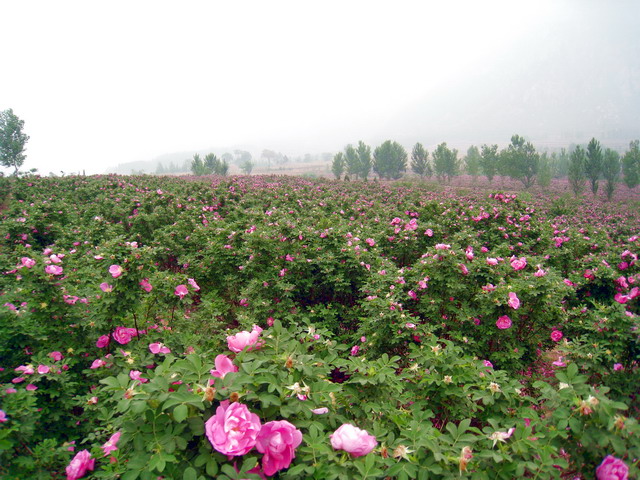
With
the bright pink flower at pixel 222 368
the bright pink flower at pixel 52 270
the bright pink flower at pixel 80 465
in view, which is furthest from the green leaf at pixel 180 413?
the bright pink flower at pixel 52 270

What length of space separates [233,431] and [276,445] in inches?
7.0

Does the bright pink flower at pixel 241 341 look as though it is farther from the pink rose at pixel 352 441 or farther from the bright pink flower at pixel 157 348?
the bright pink flower at pixel 157 348

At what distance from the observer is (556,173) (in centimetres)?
5784

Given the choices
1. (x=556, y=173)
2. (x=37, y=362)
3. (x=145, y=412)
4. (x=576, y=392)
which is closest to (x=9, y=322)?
(x=37, y=362)

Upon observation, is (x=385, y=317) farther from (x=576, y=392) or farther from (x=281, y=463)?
(x=281, y=463)

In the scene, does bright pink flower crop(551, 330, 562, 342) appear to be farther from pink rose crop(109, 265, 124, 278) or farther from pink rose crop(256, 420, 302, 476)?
pink rose crop(109, 265, 124, 278)

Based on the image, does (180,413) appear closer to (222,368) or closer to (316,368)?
(222,368)

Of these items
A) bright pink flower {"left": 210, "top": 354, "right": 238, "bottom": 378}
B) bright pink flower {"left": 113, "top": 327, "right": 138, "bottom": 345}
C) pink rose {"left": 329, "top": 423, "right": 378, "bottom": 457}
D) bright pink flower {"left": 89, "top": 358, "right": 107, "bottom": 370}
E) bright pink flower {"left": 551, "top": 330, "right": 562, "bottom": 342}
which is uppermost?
bright pink flower {"left": 210, "top": 354, "right": 238, "bottom": 378}

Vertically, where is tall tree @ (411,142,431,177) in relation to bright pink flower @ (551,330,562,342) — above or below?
→ above

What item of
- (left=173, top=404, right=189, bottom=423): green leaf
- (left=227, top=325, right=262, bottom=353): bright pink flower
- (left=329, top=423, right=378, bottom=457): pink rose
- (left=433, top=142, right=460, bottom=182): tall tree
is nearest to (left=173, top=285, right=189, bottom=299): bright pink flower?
(left=227, top=325, right=262, bottom=353): bright pink flower

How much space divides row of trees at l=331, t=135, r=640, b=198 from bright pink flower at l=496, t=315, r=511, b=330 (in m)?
28.7

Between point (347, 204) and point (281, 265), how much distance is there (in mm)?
6394

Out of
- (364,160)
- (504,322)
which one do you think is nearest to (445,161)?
Answer: (364,160)

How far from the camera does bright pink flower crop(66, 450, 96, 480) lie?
1.42 m
